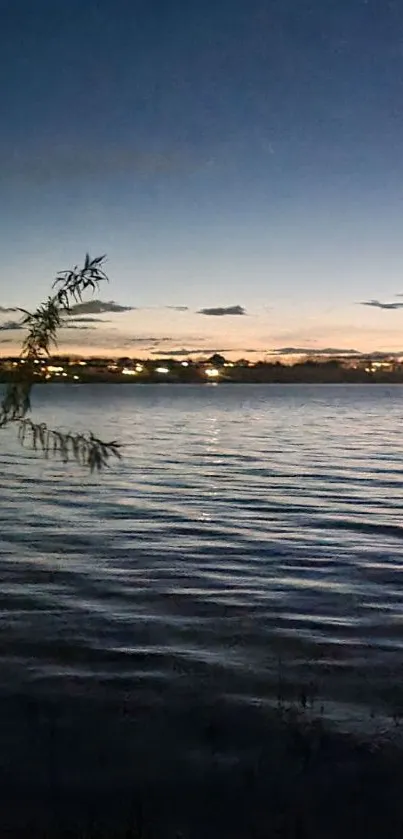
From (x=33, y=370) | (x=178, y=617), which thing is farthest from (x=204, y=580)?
(x=33, y=370)

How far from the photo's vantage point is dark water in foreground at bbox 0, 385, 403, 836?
419 inches

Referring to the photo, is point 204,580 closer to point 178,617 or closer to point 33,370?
point 178,617

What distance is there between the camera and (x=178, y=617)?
15.8 metres

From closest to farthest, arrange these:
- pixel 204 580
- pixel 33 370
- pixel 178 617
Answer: pixel 33 370, pixel 178 617, pixel 204 580

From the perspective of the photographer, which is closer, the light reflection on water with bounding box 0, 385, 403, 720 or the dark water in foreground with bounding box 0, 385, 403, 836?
the dark water in foreground with bounding box 0, 385, 403, 836

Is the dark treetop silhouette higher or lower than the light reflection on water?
higher

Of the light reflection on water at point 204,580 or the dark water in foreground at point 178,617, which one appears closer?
the dark water in foreground at point 178,617

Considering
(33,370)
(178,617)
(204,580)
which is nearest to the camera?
(33,370)

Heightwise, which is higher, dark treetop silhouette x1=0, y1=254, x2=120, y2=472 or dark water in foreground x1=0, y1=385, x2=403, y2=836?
dark treetop silhouette x1=0, y1=254, x2=120, y2=472

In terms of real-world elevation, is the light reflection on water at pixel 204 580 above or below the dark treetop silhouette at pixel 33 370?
below

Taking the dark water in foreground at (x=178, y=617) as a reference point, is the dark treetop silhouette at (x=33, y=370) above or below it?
above

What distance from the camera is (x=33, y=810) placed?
8789mm

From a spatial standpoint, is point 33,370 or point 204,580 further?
point 204,580

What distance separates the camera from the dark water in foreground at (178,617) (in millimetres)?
10633
